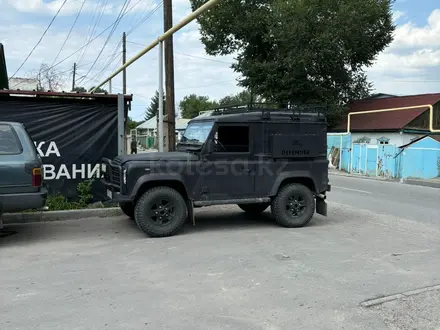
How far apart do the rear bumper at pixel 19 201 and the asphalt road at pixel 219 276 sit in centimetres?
62

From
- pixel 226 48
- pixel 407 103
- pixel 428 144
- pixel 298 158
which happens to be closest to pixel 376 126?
pixel 407 103

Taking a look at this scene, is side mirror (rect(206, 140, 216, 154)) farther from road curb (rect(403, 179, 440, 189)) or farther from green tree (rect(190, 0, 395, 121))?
green tree (rect(190, 0, 395, 121))

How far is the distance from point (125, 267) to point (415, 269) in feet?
12.5

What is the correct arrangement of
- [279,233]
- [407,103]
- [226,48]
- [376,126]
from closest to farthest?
1. [279,233]
2. [376,126]
3. [407,103]
4. [226,48]

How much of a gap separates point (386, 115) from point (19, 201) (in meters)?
26.0

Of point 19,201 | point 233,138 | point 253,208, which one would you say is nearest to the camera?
point 19,201

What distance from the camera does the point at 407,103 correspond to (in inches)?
1164

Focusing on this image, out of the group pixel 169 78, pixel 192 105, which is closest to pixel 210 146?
pixel 169 78

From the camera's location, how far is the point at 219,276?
5.35 meters

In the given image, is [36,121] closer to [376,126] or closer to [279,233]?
[279,233]

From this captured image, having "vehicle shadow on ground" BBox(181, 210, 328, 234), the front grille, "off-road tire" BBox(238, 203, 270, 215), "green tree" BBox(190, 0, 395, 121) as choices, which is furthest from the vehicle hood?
"green tree" BBox(190, 0, 395, 121)

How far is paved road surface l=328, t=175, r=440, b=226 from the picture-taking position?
10.3 metres

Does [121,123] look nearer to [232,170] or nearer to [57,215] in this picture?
[57,215]

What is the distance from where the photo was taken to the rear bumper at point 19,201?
21.6 feet
